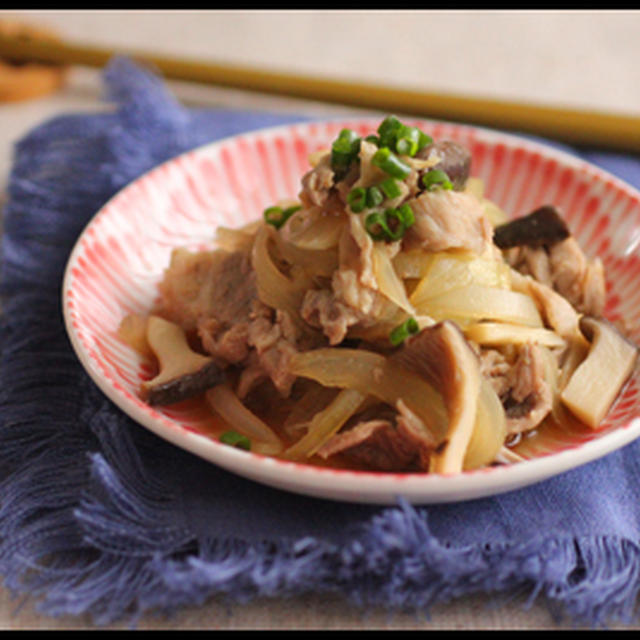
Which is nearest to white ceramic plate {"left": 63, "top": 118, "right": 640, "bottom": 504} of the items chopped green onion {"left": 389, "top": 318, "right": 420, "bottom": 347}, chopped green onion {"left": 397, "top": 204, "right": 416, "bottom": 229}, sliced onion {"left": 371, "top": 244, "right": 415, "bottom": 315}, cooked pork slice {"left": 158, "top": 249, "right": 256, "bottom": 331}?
cooked pork slice {"left": 158, "top": 249, "right": 256, "bottom": 331}

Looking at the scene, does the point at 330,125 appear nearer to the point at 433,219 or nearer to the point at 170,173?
the point at 170,173

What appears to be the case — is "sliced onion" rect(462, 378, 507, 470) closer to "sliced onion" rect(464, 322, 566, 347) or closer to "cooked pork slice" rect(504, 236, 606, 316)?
"sliced onion" rect(464, 322, 566, 347)

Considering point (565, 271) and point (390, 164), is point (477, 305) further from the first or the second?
point (565, 271)

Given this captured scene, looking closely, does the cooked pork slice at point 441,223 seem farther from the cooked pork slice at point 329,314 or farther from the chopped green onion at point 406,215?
the cooked pork slice at point 329,314

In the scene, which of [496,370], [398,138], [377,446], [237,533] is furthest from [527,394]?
[237,533]

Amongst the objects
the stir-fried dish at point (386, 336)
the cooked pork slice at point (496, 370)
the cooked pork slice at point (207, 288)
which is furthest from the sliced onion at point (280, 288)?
the cooked pork slice at point (496, 370)

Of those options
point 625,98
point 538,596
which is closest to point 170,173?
point 538,596

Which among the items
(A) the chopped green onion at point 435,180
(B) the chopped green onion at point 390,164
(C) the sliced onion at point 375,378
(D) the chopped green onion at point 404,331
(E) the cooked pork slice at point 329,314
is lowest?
(C) the sliced onion at point 375,378
